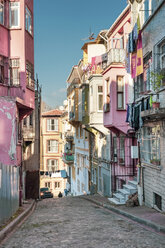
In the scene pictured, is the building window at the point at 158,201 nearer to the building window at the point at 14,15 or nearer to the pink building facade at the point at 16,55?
the pink building facade at the point at 16,55

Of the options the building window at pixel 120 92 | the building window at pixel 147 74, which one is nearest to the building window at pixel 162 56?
the building window at pixel 147 74

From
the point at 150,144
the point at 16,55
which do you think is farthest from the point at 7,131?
the point at 150,144

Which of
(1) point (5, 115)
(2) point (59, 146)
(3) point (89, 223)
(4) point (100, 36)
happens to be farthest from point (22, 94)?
(2) point (59, 146)

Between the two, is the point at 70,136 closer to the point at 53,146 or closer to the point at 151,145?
the point at 53,146

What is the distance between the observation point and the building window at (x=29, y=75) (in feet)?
62.6

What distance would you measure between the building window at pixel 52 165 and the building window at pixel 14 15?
38166 mm

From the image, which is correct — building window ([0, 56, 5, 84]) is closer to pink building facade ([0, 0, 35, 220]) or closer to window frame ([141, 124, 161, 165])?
pink building facade ([0, 0, 35, 220])

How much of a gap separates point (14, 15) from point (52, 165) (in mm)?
38592

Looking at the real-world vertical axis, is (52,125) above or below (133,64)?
below

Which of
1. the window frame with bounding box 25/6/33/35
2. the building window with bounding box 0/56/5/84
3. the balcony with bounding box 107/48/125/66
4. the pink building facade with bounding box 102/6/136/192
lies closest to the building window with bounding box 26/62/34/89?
the building window with bounding box 0/56/5/84

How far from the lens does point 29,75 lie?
63.9 feet

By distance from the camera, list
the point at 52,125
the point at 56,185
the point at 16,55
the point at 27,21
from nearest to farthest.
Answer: the point at 16,55, the point at 27,21, the point at 56,185, the point at 52,125

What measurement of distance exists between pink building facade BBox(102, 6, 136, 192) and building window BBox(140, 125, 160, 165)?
12.9ft

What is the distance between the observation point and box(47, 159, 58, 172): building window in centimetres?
5478
